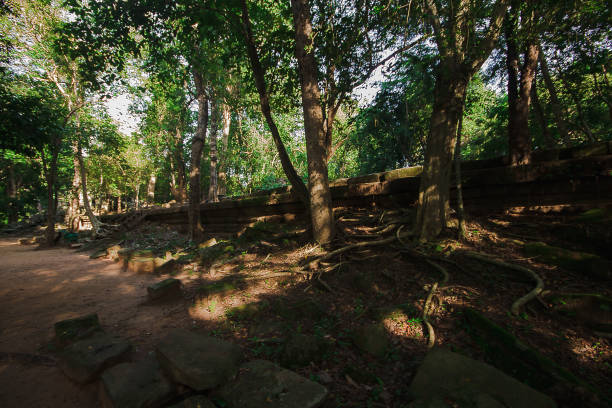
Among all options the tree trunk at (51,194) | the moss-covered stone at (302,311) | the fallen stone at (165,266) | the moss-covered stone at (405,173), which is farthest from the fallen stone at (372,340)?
the tree trunk at (51,194)

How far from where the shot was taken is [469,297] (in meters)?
2.66

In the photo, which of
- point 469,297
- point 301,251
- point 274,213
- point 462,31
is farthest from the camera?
point 274,213

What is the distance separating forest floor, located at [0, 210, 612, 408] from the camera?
75.7 inches

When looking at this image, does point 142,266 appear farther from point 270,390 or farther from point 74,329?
point 270,390

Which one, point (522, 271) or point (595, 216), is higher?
point (595, 216)

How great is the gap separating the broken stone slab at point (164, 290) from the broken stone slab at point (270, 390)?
2399 millimetres

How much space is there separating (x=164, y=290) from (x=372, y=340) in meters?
3.10

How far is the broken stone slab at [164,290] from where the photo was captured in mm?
3607

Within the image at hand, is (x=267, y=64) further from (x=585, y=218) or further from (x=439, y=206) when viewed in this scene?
(x=585, y=218)

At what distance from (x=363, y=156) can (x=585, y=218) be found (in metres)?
13.1

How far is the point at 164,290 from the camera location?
3.66m

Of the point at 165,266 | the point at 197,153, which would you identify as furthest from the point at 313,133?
the point at 197,153

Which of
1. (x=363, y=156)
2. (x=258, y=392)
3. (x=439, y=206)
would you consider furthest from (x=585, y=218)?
(x=363, y=156)

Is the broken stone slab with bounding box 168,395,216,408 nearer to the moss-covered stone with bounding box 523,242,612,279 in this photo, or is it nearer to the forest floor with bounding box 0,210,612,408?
the forest floor with bounding box 0,210,612,408
